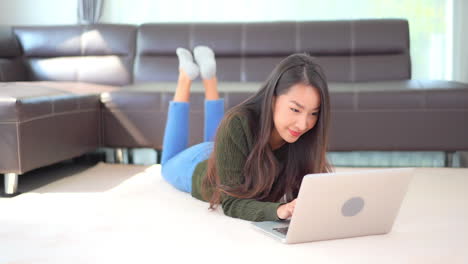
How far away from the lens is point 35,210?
2492mm

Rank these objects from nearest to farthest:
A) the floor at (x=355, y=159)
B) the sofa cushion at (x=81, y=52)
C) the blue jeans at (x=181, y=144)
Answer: the blue jeans at (x=181, y=144) → the floor at (x=355, y=159) → the sofa cushion at (x=81, y=52)

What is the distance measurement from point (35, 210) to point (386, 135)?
1898 millimetres

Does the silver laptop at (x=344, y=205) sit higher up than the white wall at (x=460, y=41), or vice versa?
the white wall at (x=460, y=41)

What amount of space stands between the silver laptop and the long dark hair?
A: 0.16 meters

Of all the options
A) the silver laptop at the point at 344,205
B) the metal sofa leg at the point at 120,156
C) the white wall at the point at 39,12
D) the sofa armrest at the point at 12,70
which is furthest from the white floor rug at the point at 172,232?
the white wall at the point at 39,12

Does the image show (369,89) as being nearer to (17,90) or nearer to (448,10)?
(448,10)

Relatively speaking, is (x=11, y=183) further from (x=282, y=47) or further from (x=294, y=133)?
(x=282, y=47)

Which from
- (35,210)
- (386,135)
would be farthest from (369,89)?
(35,210)

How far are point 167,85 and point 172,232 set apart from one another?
1.91 m

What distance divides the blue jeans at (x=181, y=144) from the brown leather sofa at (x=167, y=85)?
0.56 meters

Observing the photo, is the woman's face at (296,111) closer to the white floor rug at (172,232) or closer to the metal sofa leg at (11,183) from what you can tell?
the white floor rug at (172,232)

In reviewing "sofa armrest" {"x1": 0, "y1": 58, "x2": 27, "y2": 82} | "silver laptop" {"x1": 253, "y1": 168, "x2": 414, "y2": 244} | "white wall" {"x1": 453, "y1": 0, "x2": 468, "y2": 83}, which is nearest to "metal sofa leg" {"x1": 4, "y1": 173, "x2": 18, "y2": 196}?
"silver laptop" {"x1": 253, "y1": 168, "x2": 414, "y2": 244}

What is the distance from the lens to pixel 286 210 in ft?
6.39

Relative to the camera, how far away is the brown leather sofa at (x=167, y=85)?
3.05 metres
